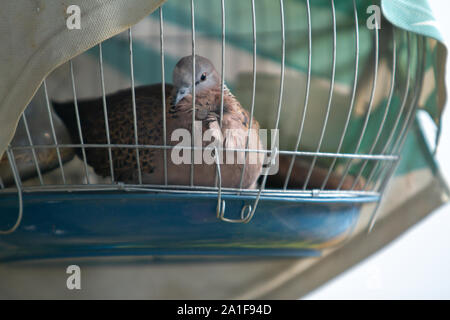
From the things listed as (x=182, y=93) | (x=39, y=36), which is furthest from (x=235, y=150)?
(x=39, y=36)

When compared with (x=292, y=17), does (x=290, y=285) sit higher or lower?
lower

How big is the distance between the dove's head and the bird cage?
0.06 ft

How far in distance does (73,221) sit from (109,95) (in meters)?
0.25

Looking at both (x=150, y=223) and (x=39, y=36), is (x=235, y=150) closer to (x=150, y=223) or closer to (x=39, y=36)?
(x=150, y=223)

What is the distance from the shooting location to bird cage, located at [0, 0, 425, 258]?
1.74 feet

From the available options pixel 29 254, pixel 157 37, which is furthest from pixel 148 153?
pixel 157 37

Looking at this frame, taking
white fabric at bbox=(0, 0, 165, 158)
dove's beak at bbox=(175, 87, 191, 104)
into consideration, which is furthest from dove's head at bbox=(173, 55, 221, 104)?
white fabric at bbox=(0, 0, 165, 158)

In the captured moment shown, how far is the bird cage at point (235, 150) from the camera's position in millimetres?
A: 531

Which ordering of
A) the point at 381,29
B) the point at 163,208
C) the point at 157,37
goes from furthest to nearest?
the point at 157,37
the point at 381,29
the point at 163,208

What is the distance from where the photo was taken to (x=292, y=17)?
768 millimetres

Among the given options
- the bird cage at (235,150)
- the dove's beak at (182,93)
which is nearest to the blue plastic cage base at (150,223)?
the bird cage at (235,150)

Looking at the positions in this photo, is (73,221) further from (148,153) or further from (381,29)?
(381,29)

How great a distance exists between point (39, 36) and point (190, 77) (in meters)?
0.18

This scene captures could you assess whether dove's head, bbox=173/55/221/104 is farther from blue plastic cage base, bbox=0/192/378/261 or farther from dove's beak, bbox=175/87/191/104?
blue plastic cage base, bbox=0/192/378/261
